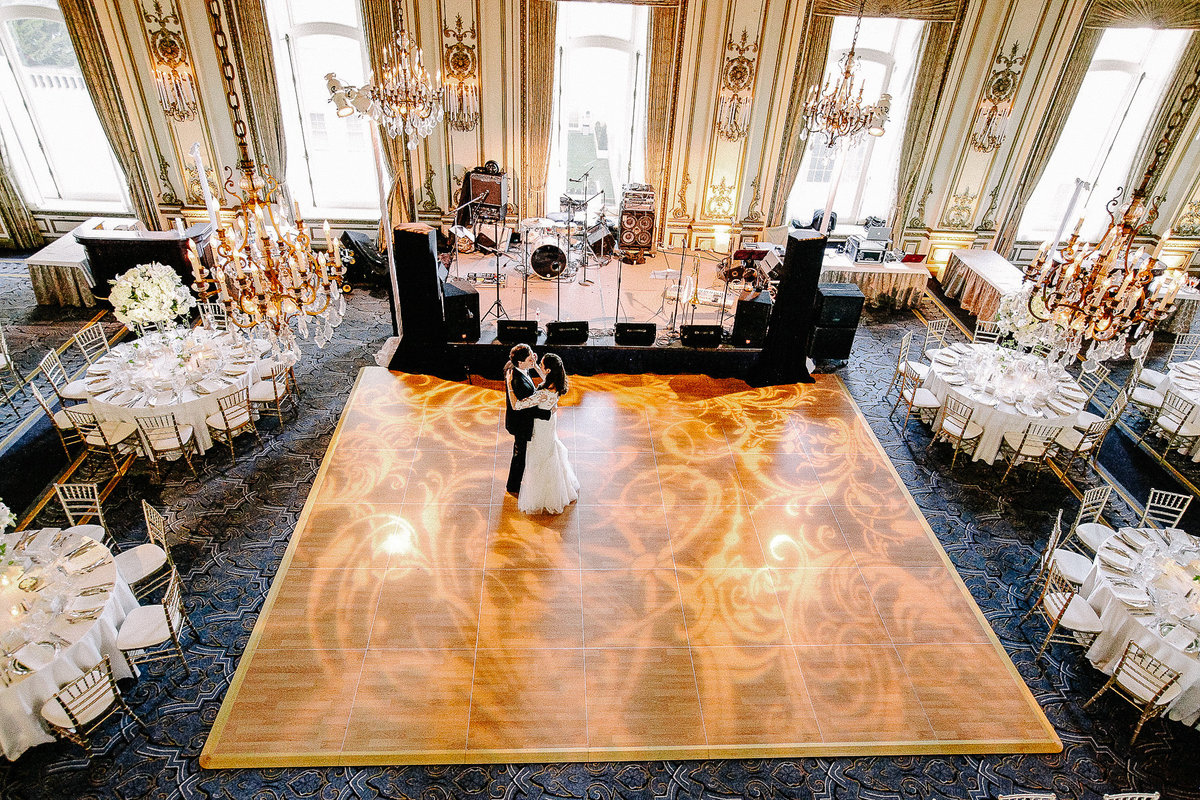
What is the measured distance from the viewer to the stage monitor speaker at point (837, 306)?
355 inches

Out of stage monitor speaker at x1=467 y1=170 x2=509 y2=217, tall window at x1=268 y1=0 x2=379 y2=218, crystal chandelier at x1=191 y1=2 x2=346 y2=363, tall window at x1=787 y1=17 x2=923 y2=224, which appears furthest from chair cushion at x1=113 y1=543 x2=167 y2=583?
tall window at x1=787 y1=17 x2=923 y2=224

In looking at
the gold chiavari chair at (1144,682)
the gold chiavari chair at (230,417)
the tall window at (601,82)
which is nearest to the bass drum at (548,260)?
the tall window at (601,82)

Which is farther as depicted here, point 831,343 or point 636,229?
point 636,229

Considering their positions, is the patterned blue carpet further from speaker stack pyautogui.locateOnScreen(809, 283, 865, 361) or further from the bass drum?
the bass drum

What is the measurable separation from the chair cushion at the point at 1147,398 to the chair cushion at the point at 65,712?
1004 cm

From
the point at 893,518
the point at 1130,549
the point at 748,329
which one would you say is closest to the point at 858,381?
the point at 748,329

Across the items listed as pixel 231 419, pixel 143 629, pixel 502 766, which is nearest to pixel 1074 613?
pixel 502 766

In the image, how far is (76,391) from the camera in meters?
7.04

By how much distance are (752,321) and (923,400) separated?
2169 millimetres

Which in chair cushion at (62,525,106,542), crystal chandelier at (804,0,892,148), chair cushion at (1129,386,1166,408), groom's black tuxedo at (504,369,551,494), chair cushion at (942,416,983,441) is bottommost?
chair cushion at (62,525,106,542)

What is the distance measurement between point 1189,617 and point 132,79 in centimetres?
1333

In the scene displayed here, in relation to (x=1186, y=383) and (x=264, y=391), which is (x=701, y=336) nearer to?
(x=264, y=391)

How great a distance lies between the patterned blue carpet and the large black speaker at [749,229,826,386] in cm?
229

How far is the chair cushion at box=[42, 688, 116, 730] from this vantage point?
4.39 m
